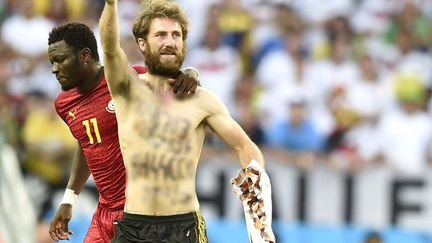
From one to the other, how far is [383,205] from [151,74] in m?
6.32

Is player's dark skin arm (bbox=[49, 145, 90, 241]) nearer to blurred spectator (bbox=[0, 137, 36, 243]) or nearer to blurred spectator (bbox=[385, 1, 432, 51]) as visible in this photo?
blurred spectator (bbox=[0, 137, 36, 243])

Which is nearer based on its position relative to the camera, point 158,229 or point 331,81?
point 158,229

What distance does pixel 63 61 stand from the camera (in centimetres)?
744

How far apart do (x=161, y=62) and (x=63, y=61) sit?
96 centimetres

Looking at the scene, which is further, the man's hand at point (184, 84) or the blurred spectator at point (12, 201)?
the blurred spectator at point (12, 201)

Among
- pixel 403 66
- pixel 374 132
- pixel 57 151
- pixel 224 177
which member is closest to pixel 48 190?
pixel 57 151

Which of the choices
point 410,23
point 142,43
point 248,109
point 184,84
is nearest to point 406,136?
point 248,109

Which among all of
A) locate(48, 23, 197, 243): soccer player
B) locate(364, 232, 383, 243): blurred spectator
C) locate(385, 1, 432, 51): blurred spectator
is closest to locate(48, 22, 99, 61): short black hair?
locate(48, 23, 197, 243): soccer player

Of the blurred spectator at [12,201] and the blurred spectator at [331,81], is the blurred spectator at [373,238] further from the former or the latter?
the blurred spectator at [12,201]

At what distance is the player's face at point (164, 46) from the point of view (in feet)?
22.1

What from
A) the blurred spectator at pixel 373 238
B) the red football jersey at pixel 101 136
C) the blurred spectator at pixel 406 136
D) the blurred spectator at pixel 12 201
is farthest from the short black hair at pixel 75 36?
the blurred spectator at pixel 406 136

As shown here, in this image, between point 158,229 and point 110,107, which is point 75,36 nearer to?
point 110,107

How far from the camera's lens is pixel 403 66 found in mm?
14969

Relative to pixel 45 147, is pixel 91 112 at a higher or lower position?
higher
